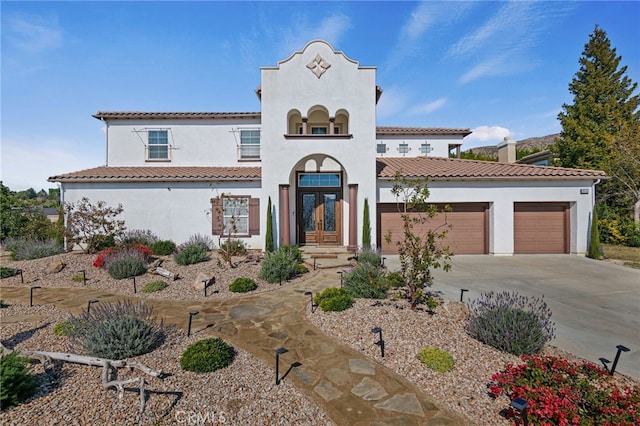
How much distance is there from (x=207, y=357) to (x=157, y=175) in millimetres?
12289

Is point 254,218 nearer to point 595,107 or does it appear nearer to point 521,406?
point 521,406

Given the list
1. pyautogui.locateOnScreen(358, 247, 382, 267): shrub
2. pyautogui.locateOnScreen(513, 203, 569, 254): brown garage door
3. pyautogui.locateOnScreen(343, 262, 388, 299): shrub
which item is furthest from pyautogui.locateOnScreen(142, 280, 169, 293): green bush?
pyautogui.locateOnScreen(513, 203, 569, 254): brown garage door

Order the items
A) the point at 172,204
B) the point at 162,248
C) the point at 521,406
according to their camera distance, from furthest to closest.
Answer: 1. the point at 172,204
2. the point at 162,248
3. the point at 521,406

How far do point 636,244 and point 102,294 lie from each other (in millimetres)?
24470

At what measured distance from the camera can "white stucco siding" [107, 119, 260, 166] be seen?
15.9 meters

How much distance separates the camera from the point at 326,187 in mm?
14328

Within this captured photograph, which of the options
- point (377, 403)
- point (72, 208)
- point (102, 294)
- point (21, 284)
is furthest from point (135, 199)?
point (377, 403)

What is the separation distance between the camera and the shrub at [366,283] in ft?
22.2

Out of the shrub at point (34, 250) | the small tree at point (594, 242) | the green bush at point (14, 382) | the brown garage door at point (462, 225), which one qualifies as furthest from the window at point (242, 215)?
the small tree at point (594, 242)

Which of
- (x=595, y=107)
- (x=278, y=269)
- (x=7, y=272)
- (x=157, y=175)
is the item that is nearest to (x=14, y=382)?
(x=278, y=269)

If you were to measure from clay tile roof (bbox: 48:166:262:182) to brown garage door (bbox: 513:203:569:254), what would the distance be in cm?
1293

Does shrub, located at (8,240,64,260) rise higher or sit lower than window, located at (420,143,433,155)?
lower

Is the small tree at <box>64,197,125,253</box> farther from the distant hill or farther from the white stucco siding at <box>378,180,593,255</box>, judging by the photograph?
the distant hill

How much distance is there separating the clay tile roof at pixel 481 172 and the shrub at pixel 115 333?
10974 mm
